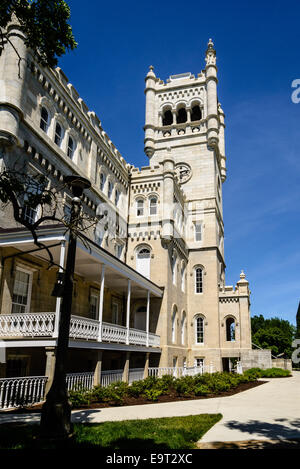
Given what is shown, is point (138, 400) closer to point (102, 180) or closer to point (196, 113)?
point (102, 180)

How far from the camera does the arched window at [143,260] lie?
1153 inches

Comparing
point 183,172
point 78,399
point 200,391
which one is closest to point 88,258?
point 78,399

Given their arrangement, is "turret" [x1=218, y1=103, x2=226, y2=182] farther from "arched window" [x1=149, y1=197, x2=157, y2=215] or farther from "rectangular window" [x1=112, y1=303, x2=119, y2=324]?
"rectangular window" [x1=112, y1=303, x2=119, y2=324]

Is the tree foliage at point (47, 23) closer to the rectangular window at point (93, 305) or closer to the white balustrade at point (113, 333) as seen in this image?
the white balustrade at point (113, 333)

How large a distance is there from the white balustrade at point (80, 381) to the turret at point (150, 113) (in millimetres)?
27363

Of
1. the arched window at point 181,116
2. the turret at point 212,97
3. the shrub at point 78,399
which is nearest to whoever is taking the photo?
the shrub at point 78,399

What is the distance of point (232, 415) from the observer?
1084 centimetres

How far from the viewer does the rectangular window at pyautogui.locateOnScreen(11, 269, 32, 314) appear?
1626 cm

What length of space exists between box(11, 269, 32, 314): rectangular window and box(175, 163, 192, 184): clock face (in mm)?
23107

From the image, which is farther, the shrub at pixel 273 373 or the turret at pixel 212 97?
the turret at pixel 212 97

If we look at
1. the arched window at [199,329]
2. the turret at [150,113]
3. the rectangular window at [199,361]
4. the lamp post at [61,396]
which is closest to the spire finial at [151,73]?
the turret at [150,113]

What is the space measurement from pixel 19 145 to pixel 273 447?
15.2m
